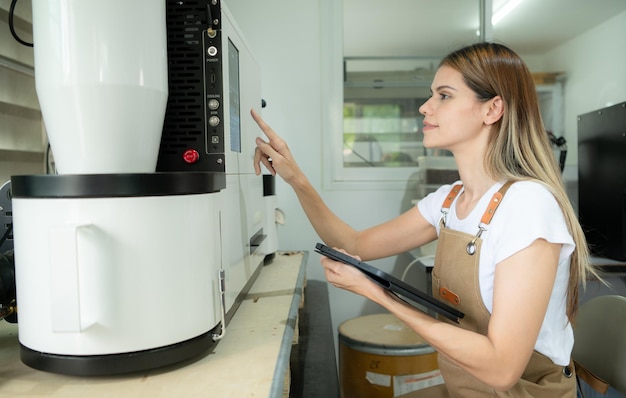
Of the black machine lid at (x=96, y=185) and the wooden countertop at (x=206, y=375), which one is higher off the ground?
the black machine lid at (x=96, y=185)

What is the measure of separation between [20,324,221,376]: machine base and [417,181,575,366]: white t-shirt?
25.8 inches

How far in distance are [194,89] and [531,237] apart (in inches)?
28.5

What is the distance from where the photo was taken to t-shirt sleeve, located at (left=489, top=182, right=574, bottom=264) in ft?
3.14

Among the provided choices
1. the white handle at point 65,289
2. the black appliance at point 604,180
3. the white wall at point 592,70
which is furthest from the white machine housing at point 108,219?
the white wall at point 592,70

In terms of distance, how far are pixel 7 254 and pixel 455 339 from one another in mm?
901

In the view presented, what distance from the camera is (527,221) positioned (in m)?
0.97

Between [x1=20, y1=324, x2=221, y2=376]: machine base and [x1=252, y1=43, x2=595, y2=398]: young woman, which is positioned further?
[x1=252, y1=43, x2=595, y2=398]: young woman

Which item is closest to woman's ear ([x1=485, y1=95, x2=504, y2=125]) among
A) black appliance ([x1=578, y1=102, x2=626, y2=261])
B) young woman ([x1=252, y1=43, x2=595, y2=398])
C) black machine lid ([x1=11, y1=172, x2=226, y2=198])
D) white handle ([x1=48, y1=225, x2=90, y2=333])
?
young woman ([x1=252, y1=43, x2=595, y2=398])

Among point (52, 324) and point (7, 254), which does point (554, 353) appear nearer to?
point (52, 324)

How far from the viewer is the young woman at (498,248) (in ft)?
3.07

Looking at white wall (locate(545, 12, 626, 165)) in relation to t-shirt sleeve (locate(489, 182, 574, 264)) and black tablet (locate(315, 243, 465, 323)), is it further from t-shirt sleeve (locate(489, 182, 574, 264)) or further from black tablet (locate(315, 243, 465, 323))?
black tablet (locate(315, 243, 465, 323))

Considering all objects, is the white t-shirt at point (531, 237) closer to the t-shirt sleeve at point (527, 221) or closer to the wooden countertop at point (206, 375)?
the t-shirt sleeve at point (527, 221)

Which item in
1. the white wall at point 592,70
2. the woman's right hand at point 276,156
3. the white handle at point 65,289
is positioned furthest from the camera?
the white wall at point 592,70

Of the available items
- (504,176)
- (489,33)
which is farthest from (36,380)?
(489,33)
